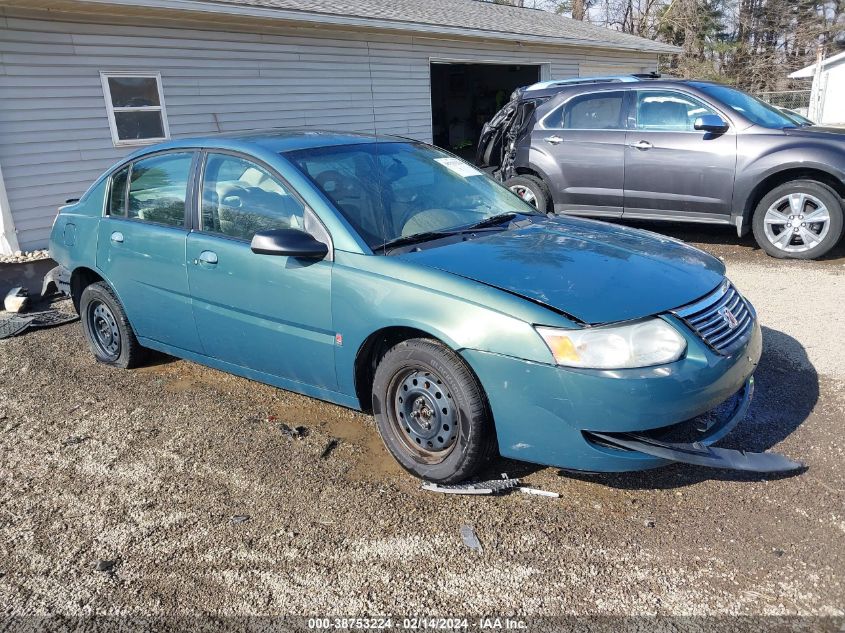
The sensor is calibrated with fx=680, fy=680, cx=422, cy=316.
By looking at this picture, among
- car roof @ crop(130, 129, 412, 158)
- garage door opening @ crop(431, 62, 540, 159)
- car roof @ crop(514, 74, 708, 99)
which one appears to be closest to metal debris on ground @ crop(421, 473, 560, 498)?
car roof @ crop(130, 129, 412, 158)

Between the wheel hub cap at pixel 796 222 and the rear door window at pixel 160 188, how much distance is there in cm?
586

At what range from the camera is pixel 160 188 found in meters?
4.42

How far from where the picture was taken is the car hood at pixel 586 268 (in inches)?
115

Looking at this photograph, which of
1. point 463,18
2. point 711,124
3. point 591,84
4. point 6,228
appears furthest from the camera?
point 463,18

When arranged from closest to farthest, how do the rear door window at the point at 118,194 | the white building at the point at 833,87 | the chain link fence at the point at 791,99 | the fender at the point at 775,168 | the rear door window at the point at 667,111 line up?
the rear door window at the point at 118,194 → the fender at the point at 775,168 → the rear door window at the point at 667,111 → the chain link fence at the point at 791,99 → the white building at the point at 833,87

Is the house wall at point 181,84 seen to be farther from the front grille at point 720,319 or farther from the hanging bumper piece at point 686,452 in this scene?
the hanging bumper piece at point 686,452

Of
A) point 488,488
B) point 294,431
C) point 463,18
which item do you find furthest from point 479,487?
point 463,18

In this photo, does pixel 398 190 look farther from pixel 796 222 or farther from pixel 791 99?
pixel 791 99

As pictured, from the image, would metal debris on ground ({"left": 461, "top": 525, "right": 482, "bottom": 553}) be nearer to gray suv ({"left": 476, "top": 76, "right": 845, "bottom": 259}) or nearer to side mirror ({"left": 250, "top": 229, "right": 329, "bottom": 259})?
side mirror ({"left": 250, "top": 229, "right": 329, "bottom": 259})

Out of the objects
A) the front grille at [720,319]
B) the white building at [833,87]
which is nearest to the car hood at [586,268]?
the front grille at [720,319]

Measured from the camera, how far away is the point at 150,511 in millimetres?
3270

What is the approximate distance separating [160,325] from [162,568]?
201 cm

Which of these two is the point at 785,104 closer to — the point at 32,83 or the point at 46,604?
the point at 32,83

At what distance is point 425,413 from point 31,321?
190 inches
